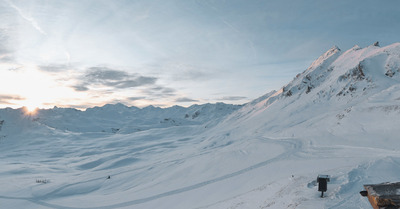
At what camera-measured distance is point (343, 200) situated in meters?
8.59

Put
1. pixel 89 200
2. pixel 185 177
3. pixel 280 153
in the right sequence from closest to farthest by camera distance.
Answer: pixel 89 200
pixel 185 177
pixel 280 153

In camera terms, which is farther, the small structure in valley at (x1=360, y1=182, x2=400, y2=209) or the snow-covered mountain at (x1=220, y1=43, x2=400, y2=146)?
the snow-covered mountain at (x1=220, y1=43, x2=400, y2=146)

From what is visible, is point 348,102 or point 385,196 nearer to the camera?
point 385,196

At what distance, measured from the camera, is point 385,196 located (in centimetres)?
405

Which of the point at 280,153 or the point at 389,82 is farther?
the point at 389,82

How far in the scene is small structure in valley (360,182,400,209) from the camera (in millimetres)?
3949

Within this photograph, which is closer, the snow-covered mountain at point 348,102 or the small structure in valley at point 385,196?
the small structure in valley at point 385,196

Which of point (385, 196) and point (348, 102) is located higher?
point (348, 102)

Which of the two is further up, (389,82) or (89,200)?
(389,82)

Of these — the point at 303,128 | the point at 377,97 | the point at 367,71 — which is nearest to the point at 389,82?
the point at 367,71

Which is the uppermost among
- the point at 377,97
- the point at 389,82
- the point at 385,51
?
the point at 385,51

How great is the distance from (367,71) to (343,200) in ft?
215

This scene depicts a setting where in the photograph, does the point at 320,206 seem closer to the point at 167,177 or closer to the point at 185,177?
the point at 185,177

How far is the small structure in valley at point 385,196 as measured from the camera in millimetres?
3949
